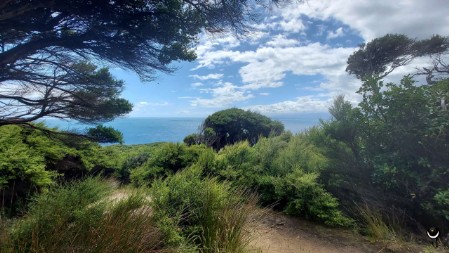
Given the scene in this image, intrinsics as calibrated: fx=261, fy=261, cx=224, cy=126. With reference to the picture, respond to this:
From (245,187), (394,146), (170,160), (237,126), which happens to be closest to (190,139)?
(237,126)

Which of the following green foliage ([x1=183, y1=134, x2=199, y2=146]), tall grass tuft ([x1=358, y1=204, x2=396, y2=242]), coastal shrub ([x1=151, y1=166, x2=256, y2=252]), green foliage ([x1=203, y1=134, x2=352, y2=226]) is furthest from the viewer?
green foliage ([x1=183, y1=134, x2=199, y2=146])

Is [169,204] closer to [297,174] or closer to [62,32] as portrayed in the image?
[62,32]

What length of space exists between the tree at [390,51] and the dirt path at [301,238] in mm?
11290

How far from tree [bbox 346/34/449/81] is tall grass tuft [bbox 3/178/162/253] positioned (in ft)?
46.1

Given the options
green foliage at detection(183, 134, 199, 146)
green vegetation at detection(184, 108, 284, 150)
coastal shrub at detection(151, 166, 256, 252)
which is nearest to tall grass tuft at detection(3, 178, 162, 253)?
coastal shrub at detection(151, 166, 256, 252)

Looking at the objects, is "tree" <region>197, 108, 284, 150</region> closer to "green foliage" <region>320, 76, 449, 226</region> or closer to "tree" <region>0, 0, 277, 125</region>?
"green foliage" <region>320, 76, 449, 226</region>

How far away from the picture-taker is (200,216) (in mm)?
3623

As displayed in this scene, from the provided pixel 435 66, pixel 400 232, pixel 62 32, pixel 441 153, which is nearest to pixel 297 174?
pixel 400 232

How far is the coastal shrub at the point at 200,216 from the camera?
3242 millimetres

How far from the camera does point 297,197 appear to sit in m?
5.41

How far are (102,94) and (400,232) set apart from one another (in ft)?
19.2

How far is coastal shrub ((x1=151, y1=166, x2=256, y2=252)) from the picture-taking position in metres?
3.24

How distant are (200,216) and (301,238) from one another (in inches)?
81.1

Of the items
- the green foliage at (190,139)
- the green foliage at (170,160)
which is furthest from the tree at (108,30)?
the green foliage at (190,139)
